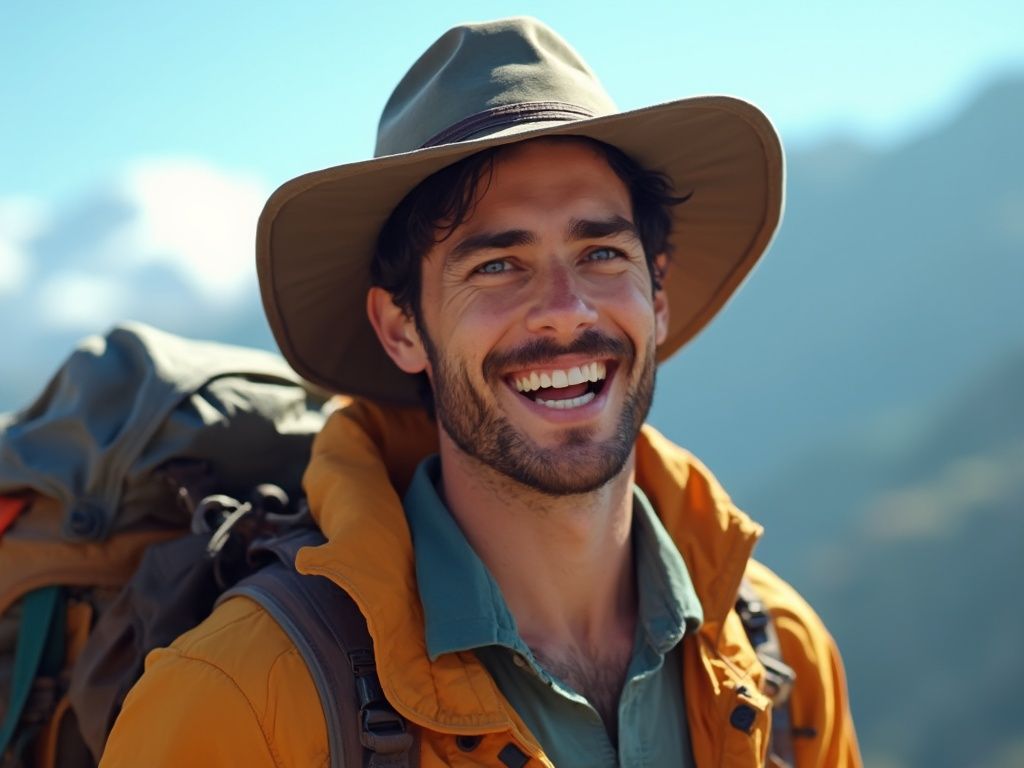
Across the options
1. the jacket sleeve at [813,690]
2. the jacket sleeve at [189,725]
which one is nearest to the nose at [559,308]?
the jacket sleeve at [813,690]

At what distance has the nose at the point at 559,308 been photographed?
9.68 ft

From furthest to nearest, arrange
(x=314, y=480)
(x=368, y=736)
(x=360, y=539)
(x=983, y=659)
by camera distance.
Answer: (x=983, y=659) < (x=314, y=480) < (x=360, y=539) < (x=368, y=736)

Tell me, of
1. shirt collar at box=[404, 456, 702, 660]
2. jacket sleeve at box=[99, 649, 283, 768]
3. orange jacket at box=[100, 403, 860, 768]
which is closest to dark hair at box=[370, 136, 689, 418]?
orange jacket at box=[100, 403, 860, 768]

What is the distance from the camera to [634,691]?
2910 millimetres

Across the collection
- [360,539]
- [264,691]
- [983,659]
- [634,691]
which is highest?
[360,539]

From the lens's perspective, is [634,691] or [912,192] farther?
[912,192]

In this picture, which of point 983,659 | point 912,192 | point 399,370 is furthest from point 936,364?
point 399,370

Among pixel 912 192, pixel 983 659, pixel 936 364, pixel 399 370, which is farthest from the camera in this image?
pixel 912 192

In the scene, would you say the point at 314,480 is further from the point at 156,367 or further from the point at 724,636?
the point at 724,636

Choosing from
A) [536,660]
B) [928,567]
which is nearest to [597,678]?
[536,660]

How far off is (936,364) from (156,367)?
273ft

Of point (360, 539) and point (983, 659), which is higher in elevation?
point (360, 539)

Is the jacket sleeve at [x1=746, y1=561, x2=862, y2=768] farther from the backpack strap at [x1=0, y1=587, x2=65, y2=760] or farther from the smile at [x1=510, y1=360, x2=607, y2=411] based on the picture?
the backpack strap at [x1=0, y1=587, x2=65, y2=760]

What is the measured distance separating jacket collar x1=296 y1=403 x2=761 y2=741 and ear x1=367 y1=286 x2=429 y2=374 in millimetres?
207
